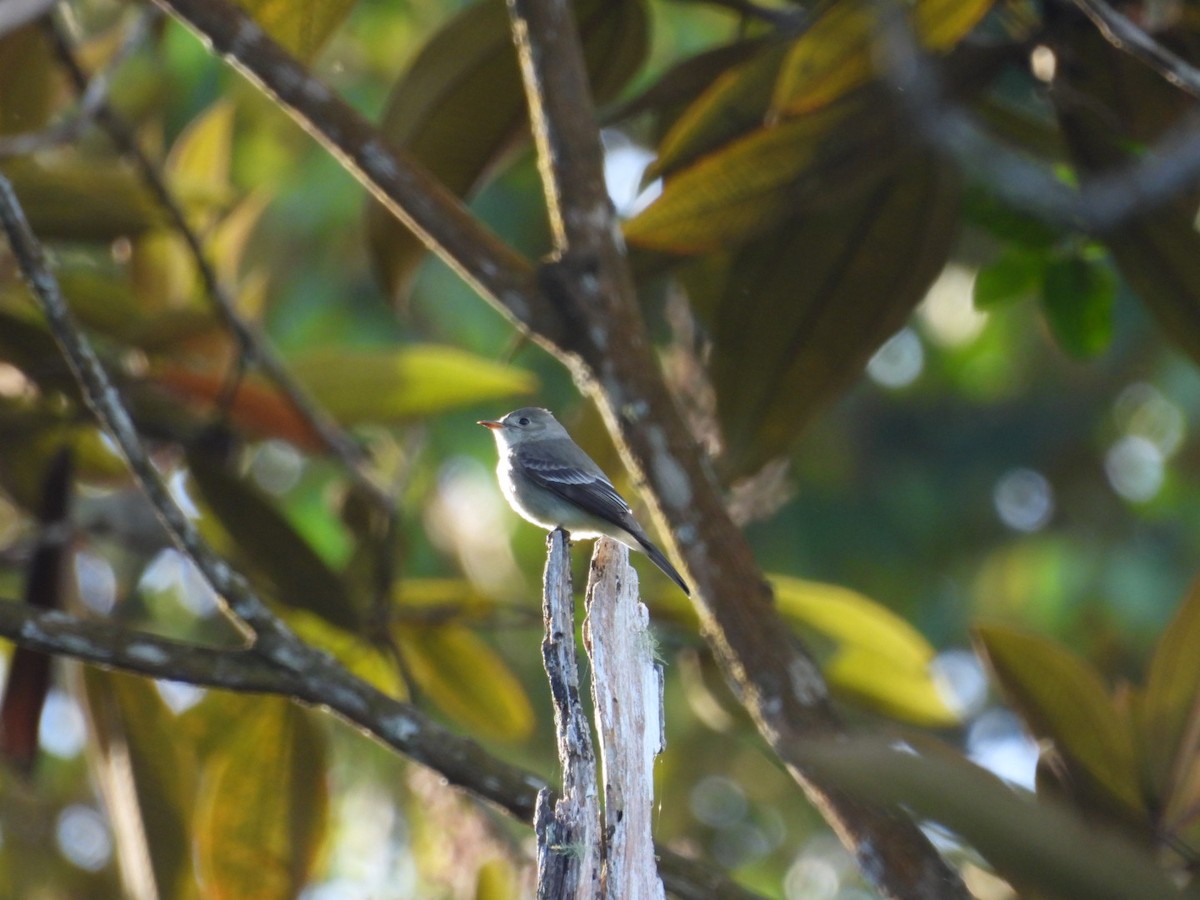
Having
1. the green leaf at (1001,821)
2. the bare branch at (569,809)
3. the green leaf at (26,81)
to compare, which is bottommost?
the green leaf at (1001,821)

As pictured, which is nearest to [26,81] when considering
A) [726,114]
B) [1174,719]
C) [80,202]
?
[80,202]

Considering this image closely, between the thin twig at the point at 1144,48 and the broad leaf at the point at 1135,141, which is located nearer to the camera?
the thin twig at the point at 1144,48

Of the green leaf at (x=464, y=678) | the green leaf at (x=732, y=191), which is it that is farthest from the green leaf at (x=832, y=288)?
the green leaf at (x=464, y=678)

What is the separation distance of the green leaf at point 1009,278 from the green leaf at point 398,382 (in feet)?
4.64

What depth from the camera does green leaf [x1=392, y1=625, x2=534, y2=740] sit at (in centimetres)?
440

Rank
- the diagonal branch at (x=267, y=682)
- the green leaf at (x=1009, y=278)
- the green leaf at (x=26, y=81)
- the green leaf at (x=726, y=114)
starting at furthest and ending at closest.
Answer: the green leaf at (x=26, y=81), the green leaf at (x=1009, y=278), the green leaf at (x=726, y=114), the diagonal branch at (x=267, y=682)

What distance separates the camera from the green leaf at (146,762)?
3.70m

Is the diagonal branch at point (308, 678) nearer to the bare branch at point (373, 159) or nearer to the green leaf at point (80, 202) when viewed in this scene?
the bare branch at point (373, 159)

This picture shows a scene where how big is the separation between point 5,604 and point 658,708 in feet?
4.17

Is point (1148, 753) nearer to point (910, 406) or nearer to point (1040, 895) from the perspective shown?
point (1040, 895)

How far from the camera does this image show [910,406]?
36.9ft

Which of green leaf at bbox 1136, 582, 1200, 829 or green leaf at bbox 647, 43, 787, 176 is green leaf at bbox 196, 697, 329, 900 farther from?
green leaf at bbox 1136, 582, 1200, 829

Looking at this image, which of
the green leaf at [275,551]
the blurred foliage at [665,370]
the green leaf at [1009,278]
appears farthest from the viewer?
the green leaf at [1009,278]

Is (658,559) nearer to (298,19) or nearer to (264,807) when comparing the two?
(264,807)
